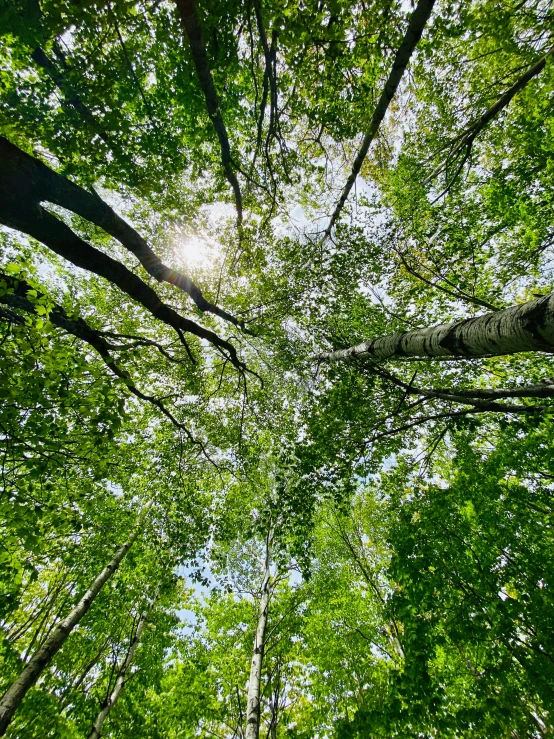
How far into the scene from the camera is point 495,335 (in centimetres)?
278

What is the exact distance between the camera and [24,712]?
649 centimetres

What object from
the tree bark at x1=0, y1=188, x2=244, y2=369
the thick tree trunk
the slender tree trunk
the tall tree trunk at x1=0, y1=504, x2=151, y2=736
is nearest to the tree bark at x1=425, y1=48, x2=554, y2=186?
the thick tree trunk

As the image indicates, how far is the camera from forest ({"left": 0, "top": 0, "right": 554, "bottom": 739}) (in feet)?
12.7

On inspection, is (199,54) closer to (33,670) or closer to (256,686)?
(33,670)

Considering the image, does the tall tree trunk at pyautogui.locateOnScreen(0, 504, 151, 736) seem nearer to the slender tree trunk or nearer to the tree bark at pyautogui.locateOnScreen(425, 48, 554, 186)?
the slender tree trunk

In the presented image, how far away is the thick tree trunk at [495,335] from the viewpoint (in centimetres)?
232

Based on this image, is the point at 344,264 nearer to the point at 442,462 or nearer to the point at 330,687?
the point at 442,462

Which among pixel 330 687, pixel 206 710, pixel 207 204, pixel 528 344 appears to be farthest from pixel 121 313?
pixel 330 687

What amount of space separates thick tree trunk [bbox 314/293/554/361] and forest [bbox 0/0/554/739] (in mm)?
28

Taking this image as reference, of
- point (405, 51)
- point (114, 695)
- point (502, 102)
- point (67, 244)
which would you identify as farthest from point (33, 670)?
point (502, 102)

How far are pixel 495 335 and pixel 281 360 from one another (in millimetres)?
6874

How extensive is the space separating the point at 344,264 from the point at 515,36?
5.59m

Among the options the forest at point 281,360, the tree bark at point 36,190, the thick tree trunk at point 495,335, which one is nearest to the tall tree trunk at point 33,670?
the forest at point 281,360

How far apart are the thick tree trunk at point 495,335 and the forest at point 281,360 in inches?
1.1
